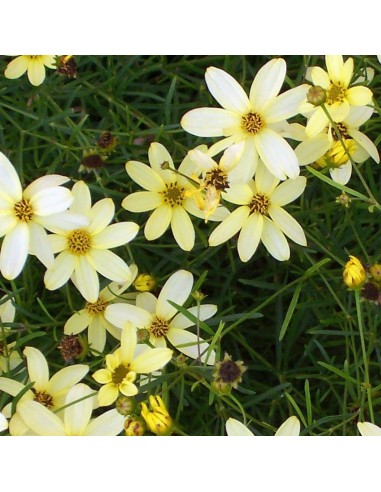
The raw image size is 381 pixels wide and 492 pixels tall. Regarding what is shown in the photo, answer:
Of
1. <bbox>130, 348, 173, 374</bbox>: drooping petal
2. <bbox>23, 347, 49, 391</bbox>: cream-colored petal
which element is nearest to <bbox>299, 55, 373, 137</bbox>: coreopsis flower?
<bbox>130, 348, 173, 374</bbox>: drooping petal

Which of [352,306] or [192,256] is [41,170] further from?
[352,306]

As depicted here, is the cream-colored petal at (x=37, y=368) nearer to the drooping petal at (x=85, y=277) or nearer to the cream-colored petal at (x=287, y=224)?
the drooping petal at (x=85, y=277)

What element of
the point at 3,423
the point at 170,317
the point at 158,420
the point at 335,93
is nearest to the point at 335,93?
the point at 335,93

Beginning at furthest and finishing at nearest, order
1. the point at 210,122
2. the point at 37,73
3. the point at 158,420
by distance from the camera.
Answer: the point at 37,73 → the point at 210,122 → the point at 158,420

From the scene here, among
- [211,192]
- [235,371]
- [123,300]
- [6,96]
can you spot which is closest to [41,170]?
[6,96]

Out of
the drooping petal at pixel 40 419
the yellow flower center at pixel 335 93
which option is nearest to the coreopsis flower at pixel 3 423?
the drooping petal at pixel 40 419

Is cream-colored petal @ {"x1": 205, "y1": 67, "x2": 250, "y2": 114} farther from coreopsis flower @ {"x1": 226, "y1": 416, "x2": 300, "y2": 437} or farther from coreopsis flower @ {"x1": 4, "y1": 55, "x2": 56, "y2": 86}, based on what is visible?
coreopsis flower @ {"x1": 226, "y1": 416, "x2": 300, "y2": 437}

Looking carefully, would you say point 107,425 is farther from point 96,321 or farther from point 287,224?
point 287,224
